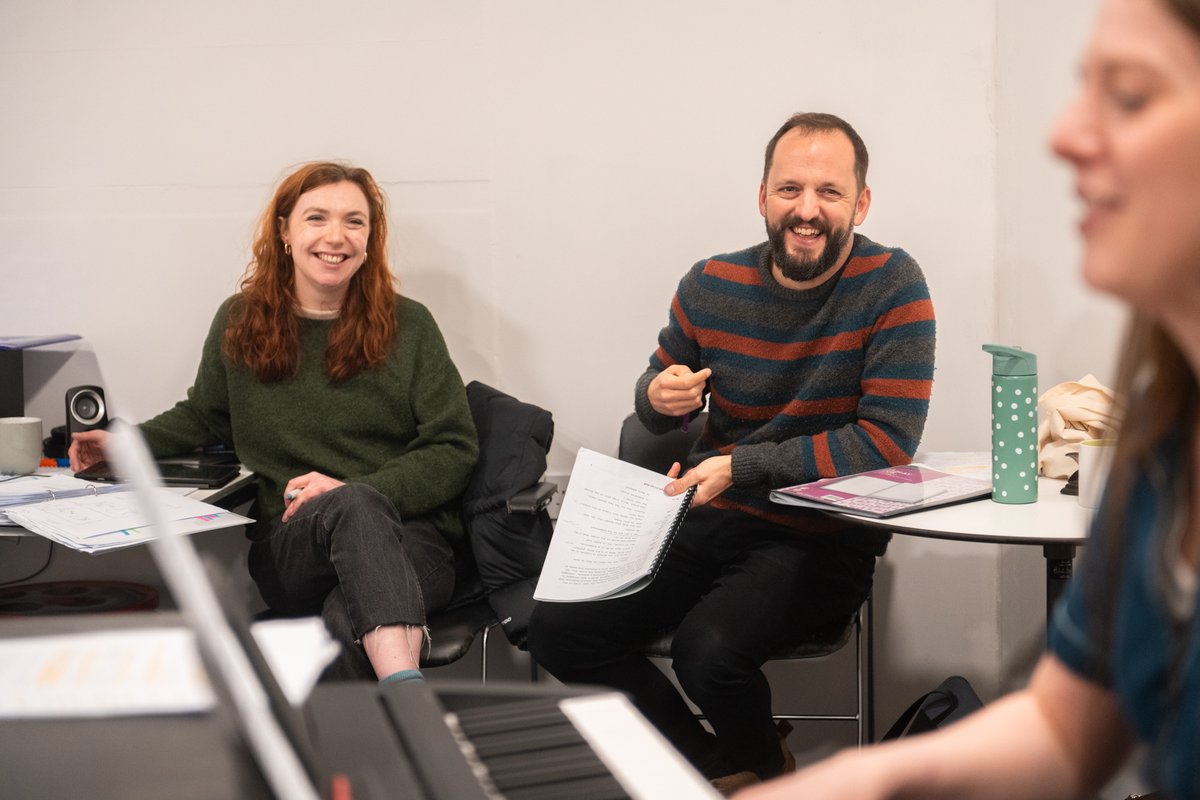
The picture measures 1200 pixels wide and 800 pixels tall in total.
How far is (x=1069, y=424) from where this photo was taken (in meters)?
2.42

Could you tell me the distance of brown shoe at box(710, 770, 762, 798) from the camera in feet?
7.79

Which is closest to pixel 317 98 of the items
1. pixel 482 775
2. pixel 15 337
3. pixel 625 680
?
pixel 15 337

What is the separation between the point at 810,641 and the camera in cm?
246

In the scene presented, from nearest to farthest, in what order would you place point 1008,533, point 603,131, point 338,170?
1. point 1008,533
2. point 338,170
3. point 603,131

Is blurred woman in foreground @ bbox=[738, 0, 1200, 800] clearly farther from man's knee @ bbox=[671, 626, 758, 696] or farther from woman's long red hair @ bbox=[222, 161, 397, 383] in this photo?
woman's long red hair @ bbox=[222, 161, 397, 383]

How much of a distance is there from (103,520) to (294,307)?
81 centimetres

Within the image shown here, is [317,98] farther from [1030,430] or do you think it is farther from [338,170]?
[1030,430]

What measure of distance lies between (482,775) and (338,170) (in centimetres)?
227

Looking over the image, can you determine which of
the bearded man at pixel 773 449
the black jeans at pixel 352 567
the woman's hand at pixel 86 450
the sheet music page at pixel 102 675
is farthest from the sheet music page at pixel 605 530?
the woman's hand at pixel 86 450

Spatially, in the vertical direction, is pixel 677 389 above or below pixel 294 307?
below

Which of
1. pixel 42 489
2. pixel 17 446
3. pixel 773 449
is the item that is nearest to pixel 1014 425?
pixel 773 449

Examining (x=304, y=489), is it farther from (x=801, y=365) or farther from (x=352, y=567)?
(x=801, y=365)

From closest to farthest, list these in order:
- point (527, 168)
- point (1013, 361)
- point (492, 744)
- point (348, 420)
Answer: point (492, 744) → point (1013, 361) → point (348, 420) → point (527, 168)

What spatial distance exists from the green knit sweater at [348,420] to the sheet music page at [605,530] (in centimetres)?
59
